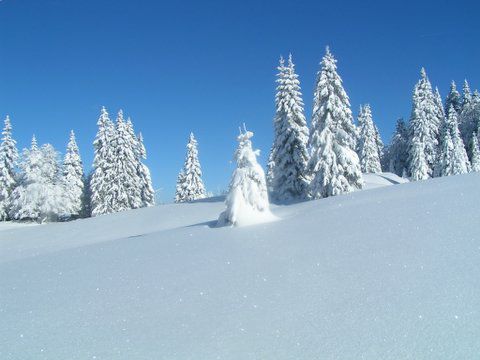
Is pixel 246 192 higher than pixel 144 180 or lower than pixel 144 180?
lower

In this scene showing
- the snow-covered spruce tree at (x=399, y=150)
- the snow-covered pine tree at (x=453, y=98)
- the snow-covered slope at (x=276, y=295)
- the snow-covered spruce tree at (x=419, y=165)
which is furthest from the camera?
the snow-covered pine tree at (x=453, y=98)

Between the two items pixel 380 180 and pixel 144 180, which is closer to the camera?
pixel 380 180

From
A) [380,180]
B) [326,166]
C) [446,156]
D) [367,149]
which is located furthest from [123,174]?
[446,156]

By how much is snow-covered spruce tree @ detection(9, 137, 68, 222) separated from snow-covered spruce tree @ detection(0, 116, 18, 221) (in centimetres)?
119

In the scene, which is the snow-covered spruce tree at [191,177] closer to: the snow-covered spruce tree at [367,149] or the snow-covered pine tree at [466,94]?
the snow-covered spruce tree at [367,149]

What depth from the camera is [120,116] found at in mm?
48875

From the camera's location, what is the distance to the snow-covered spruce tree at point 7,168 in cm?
4819

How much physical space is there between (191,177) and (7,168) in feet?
79.0

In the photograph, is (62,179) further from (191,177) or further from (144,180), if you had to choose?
(191,177)

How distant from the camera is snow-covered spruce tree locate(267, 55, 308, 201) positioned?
33344mm

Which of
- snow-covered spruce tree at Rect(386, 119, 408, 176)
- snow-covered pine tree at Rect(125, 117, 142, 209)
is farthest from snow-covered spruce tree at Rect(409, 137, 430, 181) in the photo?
snow-covered pine tree at Rect(125, 117, 142, 209)

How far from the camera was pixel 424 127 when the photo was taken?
50.9 metres

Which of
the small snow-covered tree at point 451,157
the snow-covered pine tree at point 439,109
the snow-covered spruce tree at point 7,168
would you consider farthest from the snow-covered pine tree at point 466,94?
the snow-covered spruce tree at point 7,168

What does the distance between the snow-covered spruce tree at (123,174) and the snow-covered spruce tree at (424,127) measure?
3515cm
